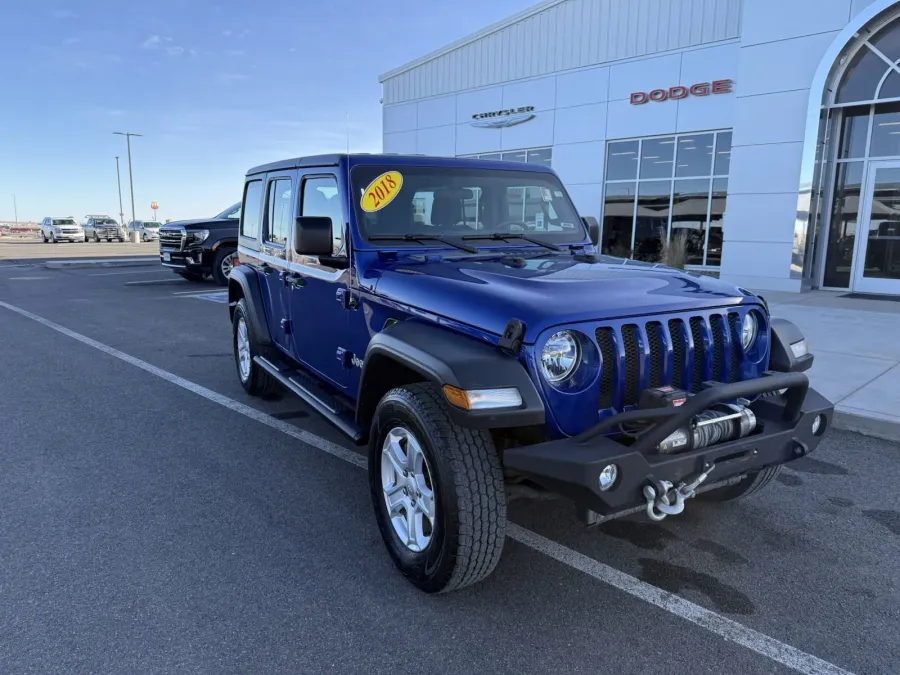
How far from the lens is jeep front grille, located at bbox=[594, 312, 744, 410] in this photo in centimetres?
262

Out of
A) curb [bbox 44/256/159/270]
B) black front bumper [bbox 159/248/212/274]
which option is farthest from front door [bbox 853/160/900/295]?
curb [bbox 44/256/159/270]

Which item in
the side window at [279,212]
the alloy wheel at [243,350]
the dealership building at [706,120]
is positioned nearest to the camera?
the side window at [279,212]

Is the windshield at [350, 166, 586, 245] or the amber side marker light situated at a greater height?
the windshield at [350, 166, 586, 245]

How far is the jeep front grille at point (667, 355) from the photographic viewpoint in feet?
8.58

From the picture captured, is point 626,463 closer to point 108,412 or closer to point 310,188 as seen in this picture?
point 310,188

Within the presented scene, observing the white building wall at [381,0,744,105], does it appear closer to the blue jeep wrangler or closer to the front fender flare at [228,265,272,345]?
the front fender flare at [228,265,272,345]

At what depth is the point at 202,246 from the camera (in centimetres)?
1455

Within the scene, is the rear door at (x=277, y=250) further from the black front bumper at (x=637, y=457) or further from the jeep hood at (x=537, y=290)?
the black front bumper at (x=637, y=457)

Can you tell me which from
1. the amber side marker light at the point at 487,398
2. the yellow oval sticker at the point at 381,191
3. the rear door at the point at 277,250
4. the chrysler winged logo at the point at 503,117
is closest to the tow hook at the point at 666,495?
the amber side marker light at the point at 487,398

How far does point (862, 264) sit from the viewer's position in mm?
12109

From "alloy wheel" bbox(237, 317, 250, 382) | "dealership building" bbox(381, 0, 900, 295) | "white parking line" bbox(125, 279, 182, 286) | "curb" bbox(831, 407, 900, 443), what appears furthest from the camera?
"white parking line" bbox(125, 279, 182, 286)

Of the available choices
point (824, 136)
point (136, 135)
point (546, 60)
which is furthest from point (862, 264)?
point (136, 135)

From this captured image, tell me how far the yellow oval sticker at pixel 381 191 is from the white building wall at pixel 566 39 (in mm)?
13086

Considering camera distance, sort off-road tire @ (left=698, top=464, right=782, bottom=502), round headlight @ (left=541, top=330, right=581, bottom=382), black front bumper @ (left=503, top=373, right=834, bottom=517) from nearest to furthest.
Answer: black front bumper @ (left=503, top=373, right=834, bottom=517) < round headlight @ (left=541, top=330, right=581, bottom=382) < off-road tire @ (left=698, top=464, right=782, bottom=502)
